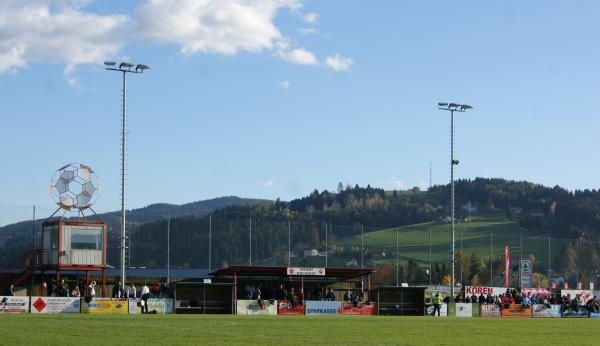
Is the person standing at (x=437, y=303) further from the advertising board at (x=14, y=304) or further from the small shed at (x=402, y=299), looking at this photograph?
the advertising board at (x=14, y=304)

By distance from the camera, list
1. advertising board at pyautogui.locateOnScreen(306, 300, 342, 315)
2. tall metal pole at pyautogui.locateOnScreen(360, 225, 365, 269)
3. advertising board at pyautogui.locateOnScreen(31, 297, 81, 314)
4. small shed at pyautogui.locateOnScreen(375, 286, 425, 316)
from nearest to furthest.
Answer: advertising board at pyautogui.locateOnScreen(31, 297, 81, 314) < advertising board at pyautogui.locateOnScreen(306, 300, 342, 315) < small shed at pyautogui.locateOnScreen(375, 286, 425, 316) < tall metal pole at pyautogui.locateOnScreen(360, 225, 365, 269)

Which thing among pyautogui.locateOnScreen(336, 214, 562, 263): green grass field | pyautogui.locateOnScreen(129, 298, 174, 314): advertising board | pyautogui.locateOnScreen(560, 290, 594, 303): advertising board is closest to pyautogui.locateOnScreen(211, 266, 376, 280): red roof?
pyautogui.locateOnScreen(336, 214, 562, 263): green grass field

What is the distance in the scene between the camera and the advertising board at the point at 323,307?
55562 millimetres

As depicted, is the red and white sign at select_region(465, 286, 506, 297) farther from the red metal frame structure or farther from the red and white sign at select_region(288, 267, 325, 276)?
the red metal frame structure

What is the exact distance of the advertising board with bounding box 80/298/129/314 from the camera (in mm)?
47812

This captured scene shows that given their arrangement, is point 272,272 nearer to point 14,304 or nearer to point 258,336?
point 14,304

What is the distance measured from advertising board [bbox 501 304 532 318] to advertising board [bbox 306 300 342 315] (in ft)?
39.7

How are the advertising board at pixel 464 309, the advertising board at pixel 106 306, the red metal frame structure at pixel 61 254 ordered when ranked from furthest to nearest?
the advertising board at pixel 464 309 < the red metal frame structure at pixel 61 254 < the advertising board at pixel 106 306

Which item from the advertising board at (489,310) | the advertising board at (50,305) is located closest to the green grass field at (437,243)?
the advertising board at (489,310)

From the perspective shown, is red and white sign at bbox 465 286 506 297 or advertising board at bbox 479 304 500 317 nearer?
advertising board at bbox 479 304 500 317

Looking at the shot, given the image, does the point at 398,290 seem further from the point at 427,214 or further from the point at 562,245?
the point at 427,214

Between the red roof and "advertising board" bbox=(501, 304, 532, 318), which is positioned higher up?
the red roof

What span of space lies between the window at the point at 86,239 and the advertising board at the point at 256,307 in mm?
8995

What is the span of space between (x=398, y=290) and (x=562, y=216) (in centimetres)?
10831
